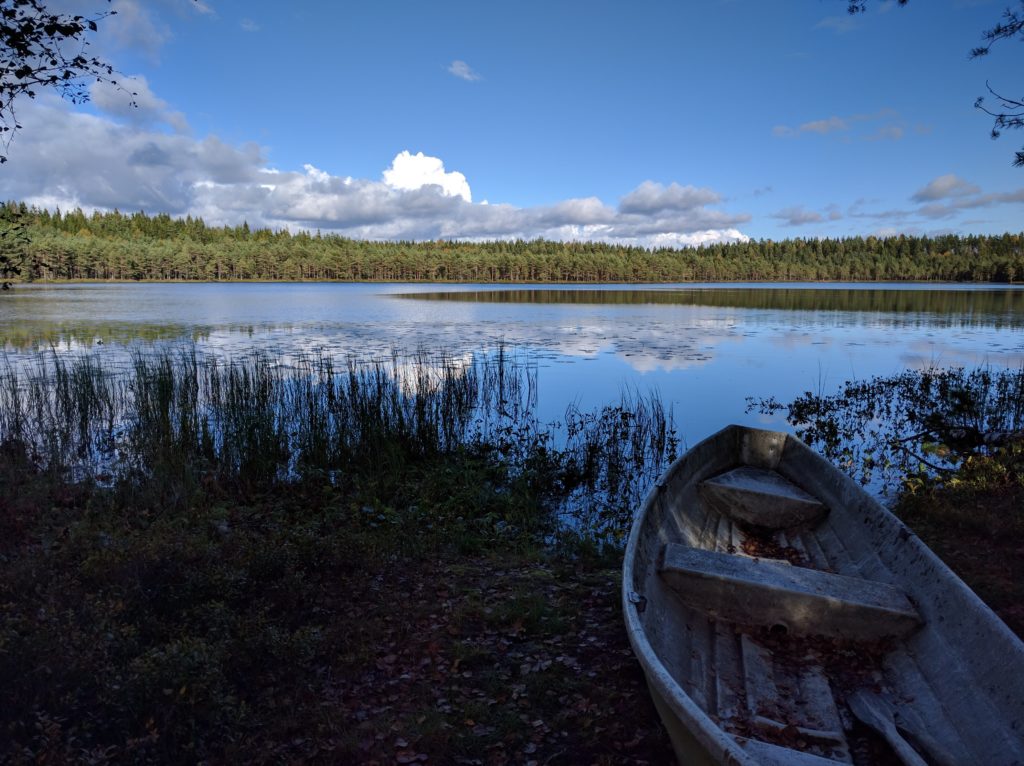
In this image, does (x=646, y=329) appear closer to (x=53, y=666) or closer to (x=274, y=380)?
(x=274, y=380)

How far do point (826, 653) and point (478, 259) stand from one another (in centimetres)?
11674

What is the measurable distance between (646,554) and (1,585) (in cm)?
434

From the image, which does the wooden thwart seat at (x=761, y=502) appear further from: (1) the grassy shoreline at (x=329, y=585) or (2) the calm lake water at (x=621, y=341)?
(2) the calm lake water at (x=621, y=341)

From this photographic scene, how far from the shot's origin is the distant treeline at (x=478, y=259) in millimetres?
94500

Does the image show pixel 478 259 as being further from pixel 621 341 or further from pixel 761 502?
pixel 761 502

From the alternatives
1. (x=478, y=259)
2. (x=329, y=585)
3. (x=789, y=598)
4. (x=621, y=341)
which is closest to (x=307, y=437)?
(x=329, y=585)

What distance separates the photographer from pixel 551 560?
5.83 metres

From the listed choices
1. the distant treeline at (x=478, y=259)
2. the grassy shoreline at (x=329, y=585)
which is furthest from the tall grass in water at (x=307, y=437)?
the distant treeline at (x=478, y=259)

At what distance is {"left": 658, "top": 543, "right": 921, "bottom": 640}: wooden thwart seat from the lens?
352 cm

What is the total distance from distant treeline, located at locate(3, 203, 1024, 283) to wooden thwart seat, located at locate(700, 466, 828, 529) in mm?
99335

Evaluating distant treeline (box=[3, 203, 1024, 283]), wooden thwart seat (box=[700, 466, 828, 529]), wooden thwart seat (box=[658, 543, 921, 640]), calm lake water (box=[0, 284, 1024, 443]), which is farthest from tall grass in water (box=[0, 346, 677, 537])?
distant treeline (box=[3, 203, 1024, 283])

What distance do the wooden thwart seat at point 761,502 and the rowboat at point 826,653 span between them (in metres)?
0.64

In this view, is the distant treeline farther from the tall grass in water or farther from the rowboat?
the rowboat

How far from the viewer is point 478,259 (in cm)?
11719
